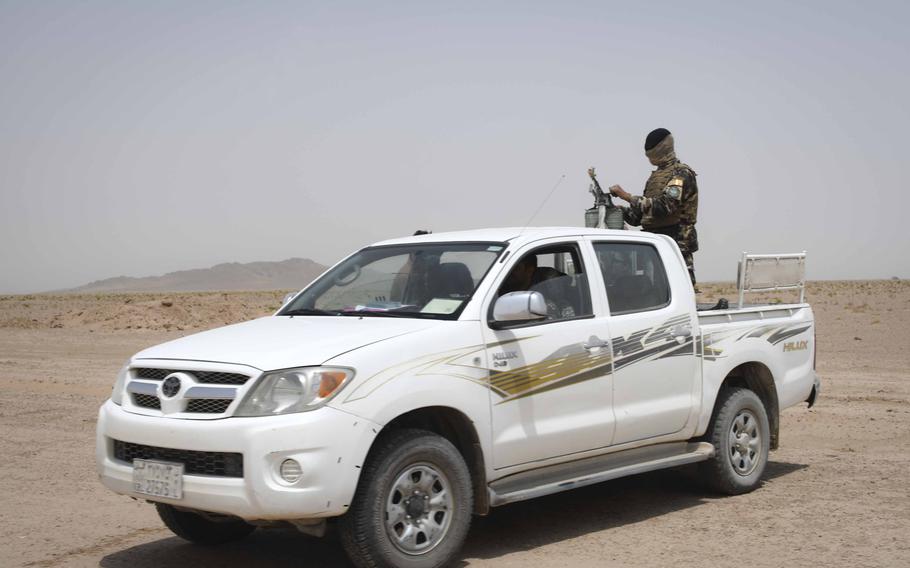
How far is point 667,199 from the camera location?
31.7 feet

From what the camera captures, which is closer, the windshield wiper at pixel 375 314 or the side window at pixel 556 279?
the windshield wiper at pixel 375 314

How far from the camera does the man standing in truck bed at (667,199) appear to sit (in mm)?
9680

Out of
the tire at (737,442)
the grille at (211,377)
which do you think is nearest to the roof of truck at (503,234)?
the tire at (737,442)

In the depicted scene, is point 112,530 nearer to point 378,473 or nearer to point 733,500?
point 378,473

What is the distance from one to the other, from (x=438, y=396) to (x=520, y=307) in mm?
739

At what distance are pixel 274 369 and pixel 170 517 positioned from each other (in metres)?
1.78

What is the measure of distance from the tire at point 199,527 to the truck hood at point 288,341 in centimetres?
113

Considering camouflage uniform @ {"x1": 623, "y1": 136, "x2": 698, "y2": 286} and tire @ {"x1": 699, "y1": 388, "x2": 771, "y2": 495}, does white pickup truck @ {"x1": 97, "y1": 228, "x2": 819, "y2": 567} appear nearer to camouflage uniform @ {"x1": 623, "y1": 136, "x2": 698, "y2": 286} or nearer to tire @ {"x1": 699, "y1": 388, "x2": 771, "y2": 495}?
tire @ {"x1": 699, "y1": 388, "x2": 771, "y2": 495}

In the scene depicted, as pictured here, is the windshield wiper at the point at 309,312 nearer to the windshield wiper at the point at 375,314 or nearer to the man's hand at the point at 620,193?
the windshield wiper at the point at 375,314

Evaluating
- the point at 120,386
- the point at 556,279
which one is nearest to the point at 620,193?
the point at 556,279

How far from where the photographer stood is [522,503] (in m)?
8.43

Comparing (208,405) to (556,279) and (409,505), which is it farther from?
(556,279)

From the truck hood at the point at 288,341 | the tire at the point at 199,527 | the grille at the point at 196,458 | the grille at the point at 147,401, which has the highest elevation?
the truck hood at the point at 288,341

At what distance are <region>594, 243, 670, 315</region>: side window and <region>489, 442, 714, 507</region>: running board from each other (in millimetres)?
1004
